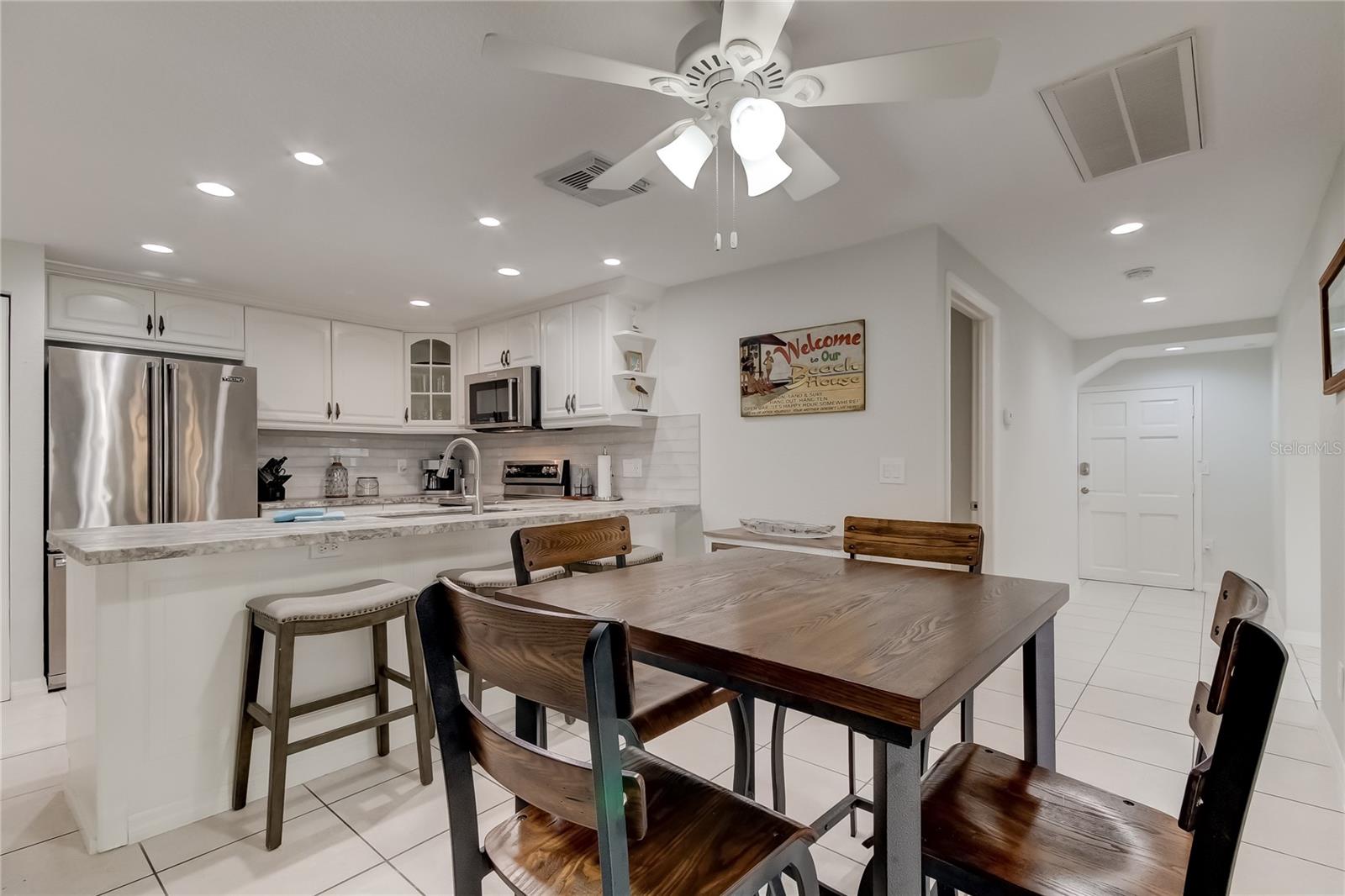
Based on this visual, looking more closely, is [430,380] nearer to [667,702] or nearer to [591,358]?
[591,358]

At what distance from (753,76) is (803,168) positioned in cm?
39

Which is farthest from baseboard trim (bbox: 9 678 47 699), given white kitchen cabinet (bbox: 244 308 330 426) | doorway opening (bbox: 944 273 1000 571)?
doorway opening (bbox: 944 273 1000 571)

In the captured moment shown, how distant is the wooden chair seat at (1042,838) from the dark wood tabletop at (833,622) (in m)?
0.25

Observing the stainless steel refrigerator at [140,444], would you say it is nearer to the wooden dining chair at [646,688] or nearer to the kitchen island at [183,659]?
the kitchen island at [183,659]

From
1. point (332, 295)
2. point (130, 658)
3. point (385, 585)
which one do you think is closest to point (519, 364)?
point (332, 295)

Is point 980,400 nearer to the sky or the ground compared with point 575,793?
nearer to the sky

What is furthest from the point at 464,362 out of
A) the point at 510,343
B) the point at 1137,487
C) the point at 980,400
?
the point at 1137,487

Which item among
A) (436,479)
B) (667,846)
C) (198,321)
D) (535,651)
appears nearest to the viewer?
(535,651)

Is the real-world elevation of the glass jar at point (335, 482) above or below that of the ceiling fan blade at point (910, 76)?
below

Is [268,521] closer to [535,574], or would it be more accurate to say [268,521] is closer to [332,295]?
[535,574]

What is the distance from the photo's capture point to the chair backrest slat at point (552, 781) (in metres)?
0.74

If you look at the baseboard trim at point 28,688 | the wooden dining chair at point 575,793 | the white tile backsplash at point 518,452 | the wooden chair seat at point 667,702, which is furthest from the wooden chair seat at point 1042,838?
the baseboard trim at point 28,688

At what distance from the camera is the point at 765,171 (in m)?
1.61

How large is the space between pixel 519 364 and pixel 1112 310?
438 centimetres
